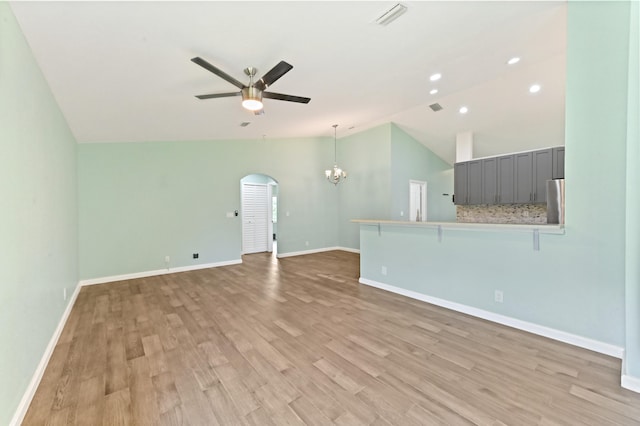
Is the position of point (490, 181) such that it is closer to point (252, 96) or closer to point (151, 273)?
point (252, 96)

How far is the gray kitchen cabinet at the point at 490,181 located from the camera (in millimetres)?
5680

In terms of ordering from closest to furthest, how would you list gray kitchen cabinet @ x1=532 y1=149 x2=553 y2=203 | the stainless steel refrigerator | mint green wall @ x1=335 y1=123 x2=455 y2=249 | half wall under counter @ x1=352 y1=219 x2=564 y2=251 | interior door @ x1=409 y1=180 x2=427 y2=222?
half wall under counter @ x1=352 y1=219 x2=564 y2=251 < the stainless steel refrigerator < gray kitchen cabinet @ x1=532 y1=149 x2=553 y2=203 < mint green wall @ x1=335 y1=123 x2=455 y2=249 < interior door @ x1=409 y1=180 x2=427 y2=222

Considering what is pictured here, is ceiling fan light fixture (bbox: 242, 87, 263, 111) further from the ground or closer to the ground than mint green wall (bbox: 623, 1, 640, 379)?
further from the ground

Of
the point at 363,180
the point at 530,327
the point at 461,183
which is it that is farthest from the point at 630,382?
the point at 363,180

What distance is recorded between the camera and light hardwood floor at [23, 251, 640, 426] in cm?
169

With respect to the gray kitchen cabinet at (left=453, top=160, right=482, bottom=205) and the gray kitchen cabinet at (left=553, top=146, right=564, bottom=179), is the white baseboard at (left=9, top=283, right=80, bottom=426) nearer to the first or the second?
the gray kitchen cabinet at (left=453, top=160, right=482, bottom=205)

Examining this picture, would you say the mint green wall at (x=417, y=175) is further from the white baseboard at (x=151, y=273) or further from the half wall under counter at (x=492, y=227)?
the white baseboard at (x=151, y=273)

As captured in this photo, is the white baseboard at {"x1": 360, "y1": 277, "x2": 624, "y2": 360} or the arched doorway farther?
the arched doorway

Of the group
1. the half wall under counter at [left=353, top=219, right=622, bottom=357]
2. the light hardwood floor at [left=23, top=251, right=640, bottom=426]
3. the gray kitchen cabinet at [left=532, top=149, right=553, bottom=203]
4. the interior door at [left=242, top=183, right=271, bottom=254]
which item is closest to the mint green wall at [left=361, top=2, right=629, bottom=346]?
the half wall under counter at [left=353, top=219, right=622, bottom=357]

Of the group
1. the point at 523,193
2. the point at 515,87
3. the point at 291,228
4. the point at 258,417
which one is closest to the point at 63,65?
the point at 258,417

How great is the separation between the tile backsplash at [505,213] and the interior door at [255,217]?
5.41m

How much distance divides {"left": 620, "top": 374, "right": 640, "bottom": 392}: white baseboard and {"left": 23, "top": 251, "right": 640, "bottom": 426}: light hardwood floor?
5 cm

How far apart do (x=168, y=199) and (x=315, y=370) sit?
4.81 metres

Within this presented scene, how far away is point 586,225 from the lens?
2451mm
